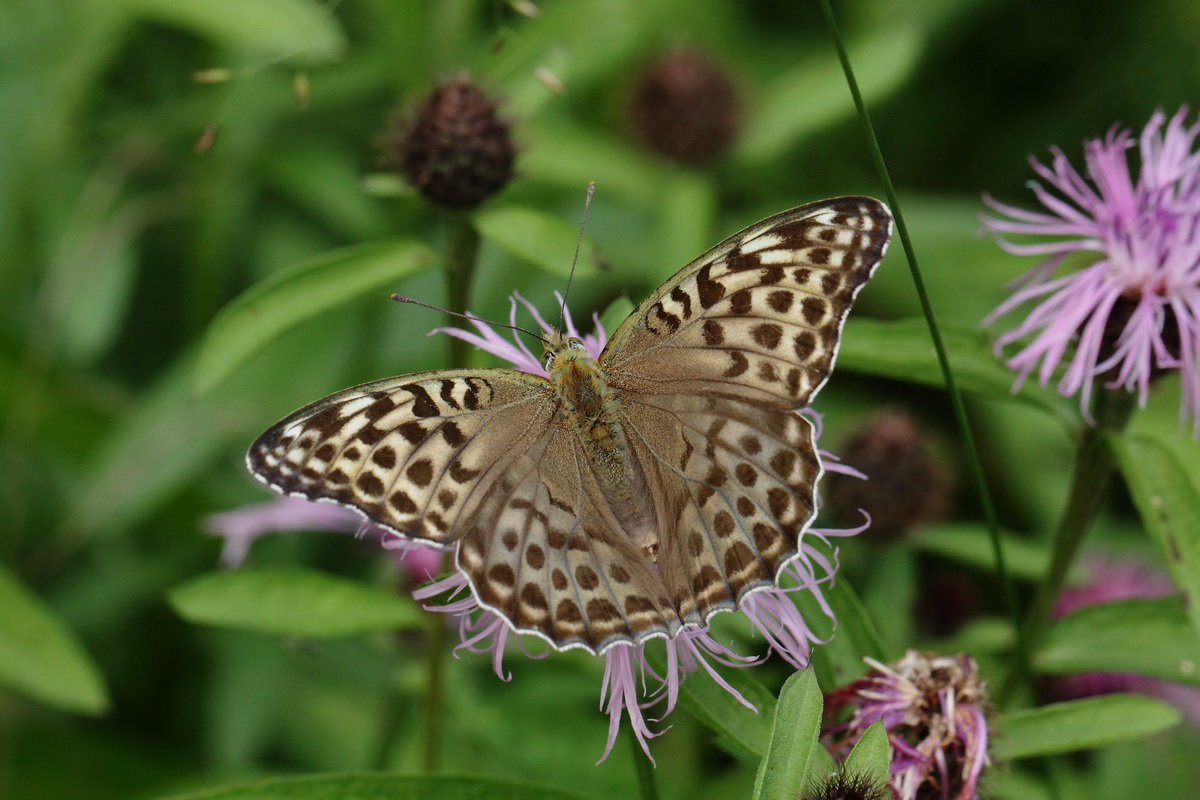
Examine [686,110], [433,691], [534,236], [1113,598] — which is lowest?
[433,691]

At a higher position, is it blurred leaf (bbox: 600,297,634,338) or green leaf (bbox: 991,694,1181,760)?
blurred leaf (bbox: 600,297,634,338)

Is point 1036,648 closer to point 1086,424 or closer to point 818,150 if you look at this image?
point 1086,424

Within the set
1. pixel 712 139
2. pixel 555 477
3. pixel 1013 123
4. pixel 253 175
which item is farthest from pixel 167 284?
pixel 1013 123

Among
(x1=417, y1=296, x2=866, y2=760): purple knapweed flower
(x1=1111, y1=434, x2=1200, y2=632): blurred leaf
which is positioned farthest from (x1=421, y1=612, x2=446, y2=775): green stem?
(x1=1111, y1=434, x2=1200, y2=632): blurred leaf

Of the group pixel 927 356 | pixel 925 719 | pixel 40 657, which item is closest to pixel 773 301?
pixel 927 356

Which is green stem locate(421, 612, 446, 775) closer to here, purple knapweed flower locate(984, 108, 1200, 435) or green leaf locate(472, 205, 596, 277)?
green leaf locate(472, 205, 596, 277)

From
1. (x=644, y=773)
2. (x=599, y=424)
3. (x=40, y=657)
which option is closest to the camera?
(x=644, y=773)

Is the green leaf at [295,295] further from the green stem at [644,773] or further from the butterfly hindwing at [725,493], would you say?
the green stem at [644,773]

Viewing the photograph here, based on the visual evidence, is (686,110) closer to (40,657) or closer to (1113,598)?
(1113,598)
